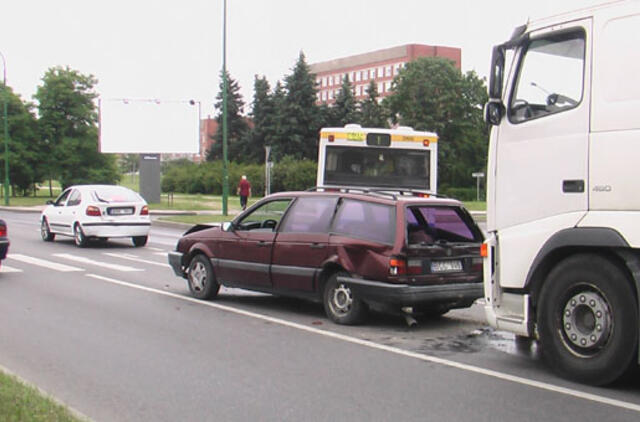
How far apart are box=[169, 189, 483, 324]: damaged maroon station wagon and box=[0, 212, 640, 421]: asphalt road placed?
1.18 ft

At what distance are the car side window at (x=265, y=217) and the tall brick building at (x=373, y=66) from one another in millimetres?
109812

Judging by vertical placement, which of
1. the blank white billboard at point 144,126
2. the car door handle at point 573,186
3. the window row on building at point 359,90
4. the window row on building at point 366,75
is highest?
the window row on building at point 366,75

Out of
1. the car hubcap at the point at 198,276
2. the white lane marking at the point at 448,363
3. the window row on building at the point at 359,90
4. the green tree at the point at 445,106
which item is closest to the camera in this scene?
the white lane marking at the point at 448,363

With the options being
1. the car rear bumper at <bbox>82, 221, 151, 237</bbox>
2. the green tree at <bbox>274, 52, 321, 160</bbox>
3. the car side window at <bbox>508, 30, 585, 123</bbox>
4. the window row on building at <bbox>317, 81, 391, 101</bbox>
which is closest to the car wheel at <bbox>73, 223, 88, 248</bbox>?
the car rear bumper at <bbox>82, 221, 151, 237</bbox>

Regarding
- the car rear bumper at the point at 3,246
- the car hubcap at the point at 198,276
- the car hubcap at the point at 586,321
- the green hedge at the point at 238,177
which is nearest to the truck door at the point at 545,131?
the car hubcap at the point at 586,321

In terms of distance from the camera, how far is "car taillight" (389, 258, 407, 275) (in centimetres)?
825

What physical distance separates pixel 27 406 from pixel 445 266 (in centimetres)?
484

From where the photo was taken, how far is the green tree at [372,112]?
8156 cm

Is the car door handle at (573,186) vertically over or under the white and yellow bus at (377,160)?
under

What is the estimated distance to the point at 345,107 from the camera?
80.2 m

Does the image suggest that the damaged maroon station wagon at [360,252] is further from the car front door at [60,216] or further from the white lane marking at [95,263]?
the car front door at [60,216]

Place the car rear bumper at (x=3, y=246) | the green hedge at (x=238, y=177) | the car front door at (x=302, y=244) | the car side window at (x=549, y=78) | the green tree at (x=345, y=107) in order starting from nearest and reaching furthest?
1. the car side window at (x=549, y=78)
2. the car front door at (x=302, y=244)
3. the car rear bumper at (x=3, y=246)
4. the green hedge at (x=238, y=177)
5. the green tree at (x=345, y=107)

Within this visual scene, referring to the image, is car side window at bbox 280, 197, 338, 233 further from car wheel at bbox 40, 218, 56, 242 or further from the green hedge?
the green hedge

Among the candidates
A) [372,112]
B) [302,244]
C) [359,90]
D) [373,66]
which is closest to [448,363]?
[302,244]
